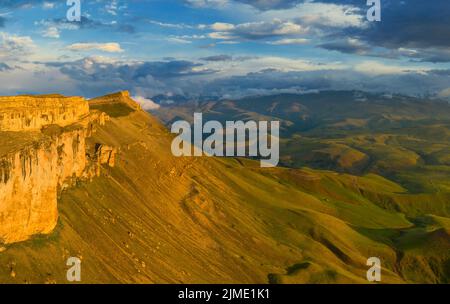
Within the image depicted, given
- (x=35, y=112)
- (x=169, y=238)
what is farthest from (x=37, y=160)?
(x=169, y=238)

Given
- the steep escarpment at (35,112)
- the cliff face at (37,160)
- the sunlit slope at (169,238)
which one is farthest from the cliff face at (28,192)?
the steep escarpment at (35,112)

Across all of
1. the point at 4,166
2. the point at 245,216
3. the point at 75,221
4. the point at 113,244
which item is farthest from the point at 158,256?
the point at 245,216

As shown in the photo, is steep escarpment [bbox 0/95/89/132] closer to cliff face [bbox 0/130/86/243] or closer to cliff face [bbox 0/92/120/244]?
cliff face [bbox 0/92/120/244]

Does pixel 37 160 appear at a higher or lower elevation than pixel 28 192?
higher

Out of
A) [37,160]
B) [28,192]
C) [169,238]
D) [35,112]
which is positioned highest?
[35,112]

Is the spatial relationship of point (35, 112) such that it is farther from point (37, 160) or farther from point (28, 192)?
point (28, 192)

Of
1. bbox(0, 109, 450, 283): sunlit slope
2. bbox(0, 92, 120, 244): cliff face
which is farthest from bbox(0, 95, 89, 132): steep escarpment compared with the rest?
bbox(0, 109, 450, 283): sunlit slope

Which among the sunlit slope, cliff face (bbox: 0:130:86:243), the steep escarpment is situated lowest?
the sunlit slope

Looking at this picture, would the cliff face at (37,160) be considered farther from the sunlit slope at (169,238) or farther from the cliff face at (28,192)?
the sunlit slope at (169,238)
